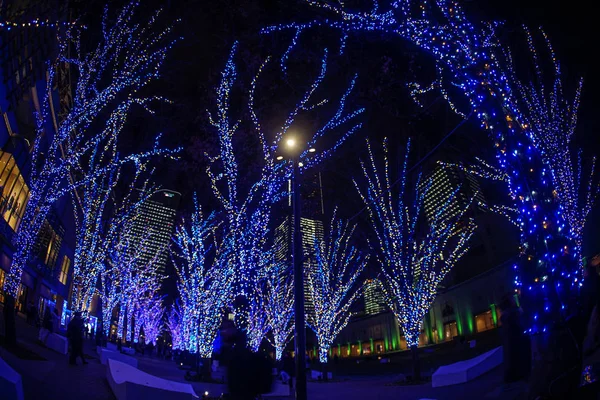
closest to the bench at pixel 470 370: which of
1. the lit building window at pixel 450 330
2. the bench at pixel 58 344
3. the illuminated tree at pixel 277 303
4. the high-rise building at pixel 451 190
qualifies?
the bench at pixel 58 344

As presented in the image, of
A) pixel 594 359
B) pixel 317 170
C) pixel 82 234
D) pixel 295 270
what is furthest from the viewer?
pixel 317 170

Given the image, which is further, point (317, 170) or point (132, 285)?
point (132, 285)

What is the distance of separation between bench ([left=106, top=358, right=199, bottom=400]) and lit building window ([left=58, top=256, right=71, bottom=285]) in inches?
1464

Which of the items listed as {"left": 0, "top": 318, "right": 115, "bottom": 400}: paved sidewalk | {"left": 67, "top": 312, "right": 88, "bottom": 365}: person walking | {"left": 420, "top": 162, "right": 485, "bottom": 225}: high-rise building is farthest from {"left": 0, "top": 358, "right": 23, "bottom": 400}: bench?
{"left": 420, "top": 162, "right": 485, "bottom": 225}: high-rise building

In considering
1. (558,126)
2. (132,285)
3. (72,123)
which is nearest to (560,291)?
(558,126)

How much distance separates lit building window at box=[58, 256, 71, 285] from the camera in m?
41.2

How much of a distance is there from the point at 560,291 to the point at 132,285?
3601 centimetres

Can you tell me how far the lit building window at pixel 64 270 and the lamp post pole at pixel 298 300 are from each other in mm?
38194

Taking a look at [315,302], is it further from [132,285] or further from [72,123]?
[132,285]

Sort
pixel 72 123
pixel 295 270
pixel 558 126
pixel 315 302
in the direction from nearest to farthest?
pixel 295 270, pixel 558 126, pixel 72 123, pixel 315 302

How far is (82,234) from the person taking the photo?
54.3 feet

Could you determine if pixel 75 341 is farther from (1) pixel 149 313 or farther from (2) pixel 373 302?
(1) pixel 149 313

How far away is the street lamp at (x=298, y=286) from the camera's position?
28.4 feet

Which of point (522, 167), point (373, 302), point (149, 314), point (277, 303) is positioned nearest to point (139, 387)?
point (522, 167)
